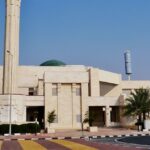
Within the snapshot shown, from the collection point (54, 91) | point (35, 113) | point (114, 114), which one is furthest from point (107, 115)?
point (35, 113)

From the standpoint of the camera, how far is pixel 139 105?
1868 inches

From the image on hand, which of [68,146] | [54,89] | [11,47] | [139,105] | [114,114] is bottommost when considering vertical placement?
[68,146]

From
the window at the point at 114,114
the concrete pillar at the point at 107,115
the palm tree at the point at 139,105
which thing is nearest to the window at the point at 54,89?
the concrete pillar at the point at 107,115

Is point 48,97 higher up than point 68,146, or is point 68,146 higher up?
point 48,97

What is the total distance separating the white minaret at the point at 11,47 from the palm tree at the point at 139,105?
1696 centimetres

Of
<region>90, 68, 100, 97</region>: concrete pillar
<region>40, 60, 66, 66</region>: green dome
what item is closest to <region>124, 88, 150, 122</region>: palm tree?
<region>90, 68, 100, 97</region>: concrete pillar

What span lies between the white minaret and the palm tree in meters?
17.0

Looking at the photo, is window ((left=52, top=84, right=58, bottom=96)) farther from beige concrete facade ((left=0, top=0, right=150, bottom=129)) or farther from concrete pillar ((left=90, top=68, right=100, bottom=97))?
concrete pillar ((left=90, top=68, right=100, bottom=97))

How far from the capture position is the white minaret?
50.2 m

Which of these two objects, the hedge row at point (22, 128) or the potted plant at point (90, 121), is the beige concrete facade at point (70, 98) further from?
the hedge row at point (22, 128)

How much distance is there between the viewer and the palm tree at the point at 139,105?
47375 mm

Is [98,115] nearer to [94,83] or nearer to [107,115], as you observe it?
[107,115]

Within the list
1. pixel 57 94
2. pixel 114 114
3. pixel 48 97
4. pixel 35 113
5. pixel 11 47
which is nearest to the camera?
pixel 11 47

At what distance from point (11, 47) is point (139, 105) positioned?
67.2 ft
